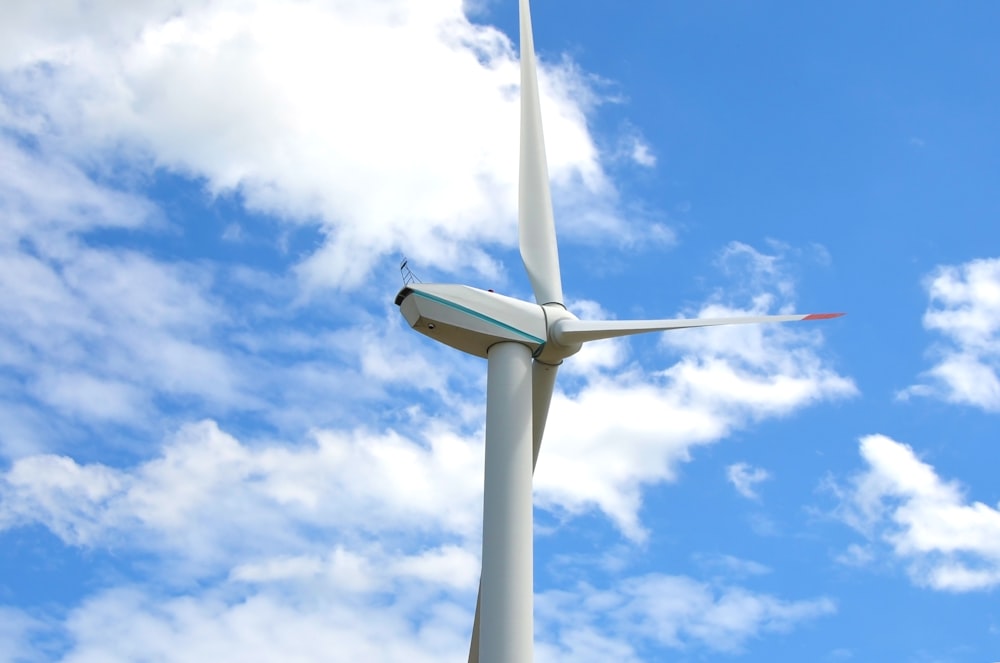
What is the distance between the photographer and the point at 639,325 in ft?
84.9

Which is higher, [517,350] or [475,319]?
[475,319]

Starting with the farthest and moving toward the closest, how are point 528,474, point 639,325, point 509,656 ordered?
point 639,325 → point 528,474 → point 509,656

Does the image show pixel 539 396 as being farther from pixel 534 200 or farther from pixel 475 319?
pixel 534 200

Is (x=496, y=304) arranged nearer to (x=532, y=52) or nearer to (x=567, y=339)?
(x=567, y=339)

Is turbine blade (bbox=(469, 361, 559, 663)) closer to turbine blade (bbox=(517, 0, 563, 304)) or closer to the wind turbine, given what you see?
the wind turbine

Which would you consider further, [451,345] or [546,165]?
[546,165]

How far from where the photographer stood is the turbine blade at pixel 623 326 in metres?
25.7

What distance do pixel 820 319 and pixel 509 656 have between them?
32.8ft

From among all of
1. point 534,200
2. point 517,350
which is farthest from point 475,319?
point 534,200

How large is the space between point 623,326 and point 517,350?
96.2 inches

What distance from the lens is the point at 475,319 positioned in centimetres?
2552

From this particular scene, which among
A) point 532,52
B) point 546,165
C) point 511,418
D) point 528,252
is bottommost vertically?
point 511,418

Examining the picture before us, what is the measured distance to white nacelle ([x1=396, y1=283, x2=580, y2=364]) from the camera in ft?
83.8

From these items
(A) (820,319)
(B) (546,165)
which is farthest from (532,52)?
(A) (820,319)
